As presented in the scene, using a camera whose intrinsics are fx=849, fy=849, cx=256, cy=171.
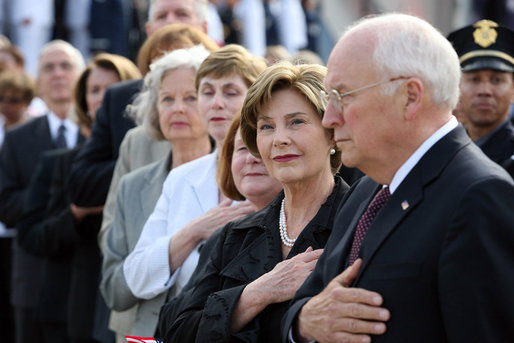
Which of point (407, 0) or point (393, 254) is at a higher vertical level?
point (407, 0)

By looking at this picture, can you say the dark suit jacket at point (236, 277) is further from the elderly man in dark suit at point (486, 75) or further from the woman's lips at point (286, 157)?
the elderly man in dark suit at point (486, 75)

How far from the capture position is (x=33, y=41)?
12180mm

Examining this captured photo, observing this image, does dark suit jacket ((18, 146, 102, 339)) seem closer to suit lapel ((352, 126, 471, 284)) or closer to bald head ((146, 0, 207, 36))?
bald head ((146, 0, 207, 36))

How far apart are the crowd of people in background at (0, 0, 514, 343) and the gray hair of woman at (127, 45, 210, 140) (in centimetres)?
1

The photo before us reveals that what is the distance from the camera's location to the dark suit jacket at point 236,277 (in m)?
3.21

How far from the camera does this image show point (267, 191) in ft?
12.6

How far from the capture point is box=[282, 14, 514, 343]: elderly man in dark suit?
233 centimetres

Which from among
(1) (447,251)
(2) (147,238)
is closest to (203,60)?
(2) (147,238)

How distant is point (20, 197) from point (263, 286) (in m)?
4.32

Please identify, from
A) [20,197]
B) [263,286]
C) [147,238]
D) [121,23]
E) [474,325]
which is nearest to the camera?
[474,325]

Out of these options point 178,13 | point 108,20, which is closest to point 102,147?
point 178,13

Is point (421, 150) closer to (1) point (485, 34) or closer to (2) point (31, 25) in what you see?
(1) point (485, 34)

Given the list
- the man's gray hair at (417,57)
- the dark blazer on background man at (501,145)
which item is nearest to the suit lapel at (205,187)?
the dark blazer on background man at (501,145)

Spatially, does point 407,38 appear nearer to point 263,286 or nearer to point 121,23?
point 263,286
